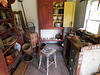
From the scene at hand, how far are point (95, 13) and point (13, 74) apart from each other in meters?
2.74

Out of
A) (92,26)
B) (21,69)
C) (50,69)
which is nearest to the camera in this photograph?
(21,69)

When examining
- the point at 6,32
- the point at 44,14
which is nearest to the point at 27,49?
the point at 6,32

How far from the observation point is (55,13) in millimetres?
2939

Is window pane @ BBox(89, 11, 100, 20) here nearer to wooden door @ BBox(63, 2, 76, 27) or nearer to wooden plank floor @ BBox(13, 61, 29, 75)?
wooden door @ BBox(63, 2, 76, 27)

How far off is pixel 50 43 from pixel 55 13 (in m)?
1.53

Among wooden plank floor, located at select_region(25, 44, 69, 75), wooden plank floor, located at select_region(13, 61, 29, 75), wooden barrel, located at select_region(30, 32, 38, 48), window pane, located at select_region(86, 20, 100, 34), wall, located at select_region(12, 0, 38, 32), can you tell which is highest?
wall, located at select_region(12, 0, 38, 32)

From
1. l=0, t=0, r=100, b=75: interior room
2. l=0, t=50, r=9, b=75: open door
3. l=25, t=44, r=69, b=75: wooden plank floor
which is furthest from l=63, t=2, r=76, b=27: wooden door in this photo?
l=0, t=50, r=9, b=75: open door

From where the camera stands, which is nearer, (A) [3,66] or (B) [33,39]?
(A) [3,66]

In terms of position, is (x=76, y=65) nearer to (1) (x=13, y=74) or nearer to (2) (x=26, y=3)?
(1) (x=13, y=74)

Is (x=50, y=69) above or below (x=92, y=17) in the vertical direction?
below

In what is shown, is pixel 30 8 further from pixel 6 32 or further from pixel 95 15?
pixel 95 15

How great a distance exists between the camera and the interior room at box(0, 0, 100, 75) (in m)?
1.44

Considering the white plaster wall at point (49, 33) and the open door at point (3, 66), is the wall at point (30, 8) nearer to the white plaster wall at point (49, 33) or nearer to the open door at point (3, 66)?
the white plaster wall at point (49, 33)

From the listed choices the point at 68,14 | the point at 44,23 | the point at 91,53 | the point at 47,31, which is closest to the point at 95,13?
the point at 68,14
